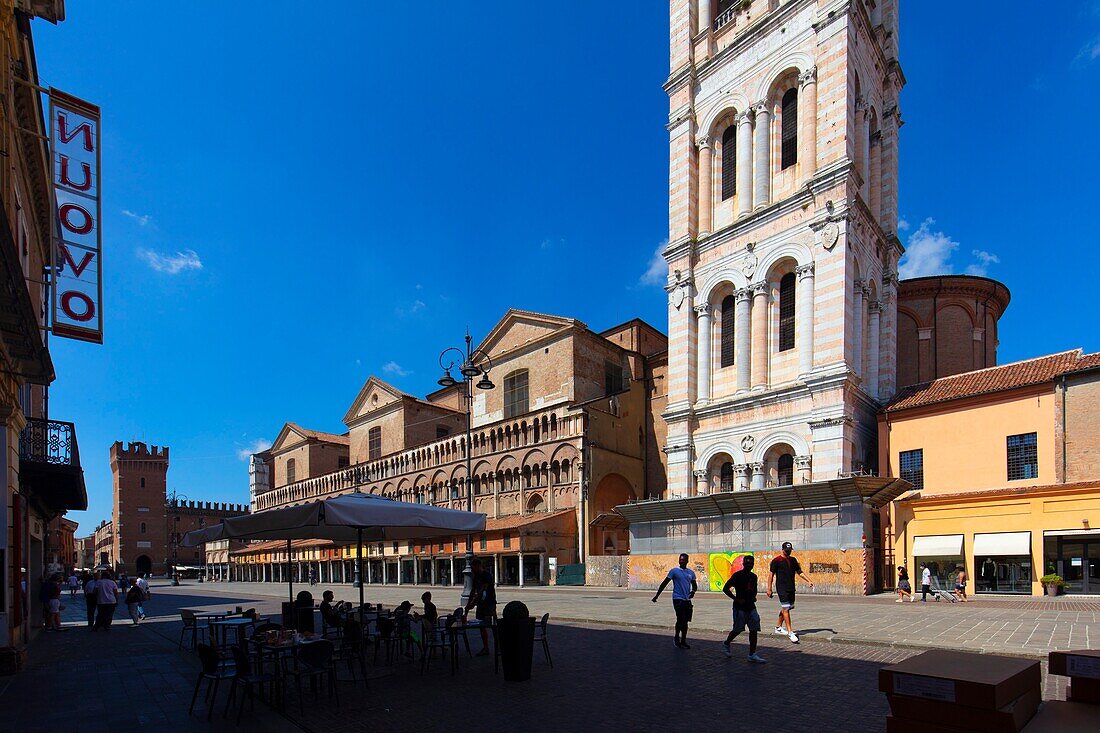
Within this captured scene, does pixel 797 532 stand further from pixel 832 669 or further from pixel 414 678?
pixel 414 678

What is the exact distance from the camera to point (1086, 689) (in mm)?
2879

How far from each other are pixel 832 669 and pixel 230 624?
9.96 metres

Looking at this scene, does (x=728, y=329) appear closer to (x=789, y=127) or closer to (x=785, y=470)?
(x=785, y=470)

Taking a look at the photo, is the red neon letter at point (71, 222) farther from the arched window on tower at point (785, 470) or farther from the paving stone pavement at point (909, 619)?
the arched window on tower at point (785, 470)

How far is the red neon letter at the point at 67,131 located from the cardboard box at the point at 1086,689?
49.5ft

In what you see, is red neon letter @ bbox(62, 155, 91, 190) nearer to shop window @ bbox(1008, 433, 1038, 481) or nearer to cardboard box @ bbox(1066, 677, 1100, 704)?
cardboard box @ bbox(1066, 677, 1100, 704)

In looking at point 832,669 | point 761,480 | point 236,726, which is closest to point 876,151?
point 761,480

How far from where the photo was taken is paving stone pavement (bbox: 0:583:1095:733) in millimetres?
7207

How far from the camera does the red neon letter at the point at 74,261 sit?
11.3 m

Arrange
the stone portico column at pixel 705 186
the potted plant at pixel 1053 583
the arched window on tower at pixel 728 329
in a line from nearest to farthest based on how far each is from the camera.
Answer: the potted plant at pixel 1053 583 → the arched window on tower at pixel 728 329 → the stone portico column at pixel 705 186

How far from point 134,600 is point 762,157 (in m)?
32.1

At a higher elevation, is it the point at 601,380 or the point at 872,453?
the point at 601,380

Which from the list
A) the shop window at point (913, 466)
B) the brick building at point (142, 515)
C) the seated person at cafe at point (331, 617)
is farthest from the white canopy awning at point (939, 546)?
the brick building at point (142, 515)

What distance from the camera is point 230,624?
37.6 feet
